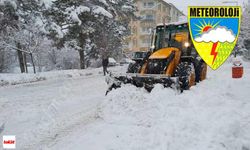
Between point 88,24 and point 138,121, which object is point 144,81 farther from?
point 88,24

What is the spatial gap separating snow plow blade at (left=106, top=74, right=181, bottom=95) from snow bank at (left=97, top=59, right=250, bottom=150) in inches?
9.5

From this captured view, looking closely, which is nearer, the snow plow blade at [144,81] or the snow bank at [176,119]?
the snow bank at [176,119]

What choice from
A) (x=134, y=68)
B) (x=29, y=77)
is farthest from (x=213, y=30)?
(x=29, y=77)

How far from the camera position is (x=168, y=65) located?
10.1 metres

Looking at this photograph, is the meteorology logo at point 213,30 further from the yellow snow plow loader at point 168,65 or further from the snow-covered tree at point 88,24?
the snow-covered tree at point 88,24

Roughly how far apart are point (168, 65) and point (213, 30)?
2046 millimetres

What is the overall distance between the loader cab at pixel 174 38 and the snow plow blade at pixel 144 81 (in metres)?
2.82

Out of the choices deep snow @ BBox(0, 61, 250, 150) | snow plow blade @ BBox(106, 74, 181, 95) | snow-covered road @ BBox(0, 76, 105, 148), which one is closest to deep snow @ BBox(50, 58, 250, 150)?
deep snow @ BBox(0, 61, 250, 150)

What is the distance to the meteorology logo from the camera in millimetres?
10250

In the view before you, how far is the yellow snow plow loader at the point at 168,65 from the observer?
9273 millimetres

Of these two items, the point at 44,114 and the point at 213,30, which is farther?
the point at 213,30

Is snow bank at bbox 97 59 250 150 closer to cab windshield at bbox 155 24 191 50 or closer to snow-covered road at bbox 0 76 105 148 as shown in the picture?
snow-covered road at bbox 0 76 105 148

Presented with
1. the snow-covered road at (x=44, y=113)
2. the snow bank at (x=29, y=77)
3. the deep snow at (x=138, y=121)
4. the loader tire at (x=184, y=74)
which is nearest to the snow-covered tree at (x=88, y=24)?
the snow bank at (x=29, y=77)

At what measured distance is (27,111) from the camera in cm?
931
